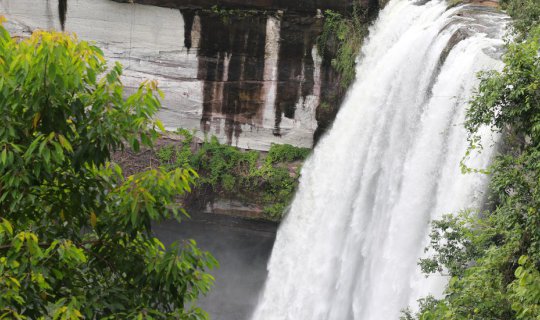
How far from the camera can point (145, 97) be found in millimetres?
5844

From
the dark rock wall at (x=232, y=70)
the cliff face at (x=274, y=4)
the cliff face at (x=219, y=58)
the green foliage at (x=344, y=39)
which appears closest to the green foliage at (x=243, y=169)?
the cliff face at (x=219, y=58)

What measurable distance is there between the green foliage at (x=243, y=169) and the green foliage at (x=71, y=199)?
1367 centimetres

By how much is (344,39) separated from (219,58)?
10.6 ft

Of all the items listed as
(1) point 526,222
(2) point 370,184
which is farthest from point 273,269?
(1) point 526,222

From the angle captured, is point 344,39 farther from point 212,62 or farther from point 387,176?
point 387,176

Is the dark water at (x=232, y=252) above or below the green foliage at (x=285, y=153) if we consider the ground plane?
below

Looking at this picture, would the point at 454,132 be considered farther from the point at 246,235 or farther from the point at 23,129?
the point at 246,235

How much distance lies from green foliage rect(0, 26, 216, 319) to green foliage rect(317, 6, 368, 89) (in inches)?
519

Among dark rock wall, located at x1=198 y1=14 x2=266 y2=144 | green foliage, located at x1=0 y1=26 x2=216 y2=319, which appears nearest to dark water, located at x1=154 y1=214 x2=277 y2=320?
dark rock wall, located at x1=198 y1=14 x2=266 y2=144

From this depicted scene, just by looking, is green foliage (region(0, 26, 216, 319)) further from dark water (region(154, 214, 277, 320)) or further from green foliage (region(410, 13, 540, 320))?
dark water (region(154, 214, 277, 320))

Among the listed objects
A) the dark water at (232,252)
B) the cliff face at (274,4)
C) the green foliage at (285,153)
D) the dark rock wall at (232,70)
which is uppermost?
the cliff face at (274,4)

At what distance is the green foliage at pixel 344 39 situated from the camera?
18844mm

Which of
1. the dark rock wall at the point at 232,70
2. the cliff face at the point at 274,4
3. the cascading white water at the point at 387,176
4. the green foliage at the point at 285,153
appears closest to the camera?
the cascading white water at the point at 387,176

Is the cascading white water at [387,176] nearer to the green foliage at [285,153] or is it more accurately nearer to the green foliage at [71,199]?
the green foliage at [285,153]
